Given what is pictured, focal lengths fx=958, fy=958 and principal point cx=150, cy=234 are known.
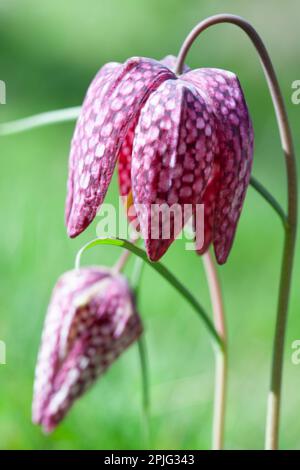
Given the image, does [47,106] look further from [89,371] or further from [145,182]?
[145,182]

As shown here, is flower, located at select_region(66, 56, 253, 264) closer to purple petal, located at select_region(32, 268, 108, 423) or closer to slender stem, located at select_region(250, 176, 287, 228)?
slender stem, located at select_region(250, 176, 287, 228)

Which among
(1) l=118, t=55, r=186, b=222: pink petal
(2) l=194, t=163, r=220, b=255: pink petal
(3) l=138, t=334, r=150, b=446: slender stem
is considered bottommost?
(3) l=138, t=334, r=150, b=446: slender stem

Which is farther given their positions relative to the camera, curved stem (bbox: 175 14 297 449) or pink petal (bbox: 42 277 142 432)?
pink petal (bbox: 42 277 142 432)

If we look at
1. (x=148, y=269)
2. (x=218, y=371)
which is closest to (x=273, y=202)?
(x=218, y=371)

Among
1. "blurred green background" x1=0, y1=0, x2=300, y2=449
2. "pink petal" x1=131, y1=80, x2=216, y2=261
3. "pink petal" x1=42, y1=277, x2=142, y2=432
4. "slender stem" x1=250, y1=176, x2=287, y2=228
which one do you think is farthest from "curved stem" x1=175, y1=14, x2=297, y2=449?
"blurred green background" x1=0, y1=0, x2=300, y2=449

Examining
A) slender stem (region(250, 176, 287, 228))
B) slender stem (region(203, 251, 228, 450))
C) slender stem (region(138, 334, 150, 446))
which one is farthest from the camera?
slender stem (region(138, 334, 150, 446))

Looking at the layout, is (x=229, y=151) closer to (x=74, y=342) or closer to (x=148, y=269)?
(x=74, y=342)
